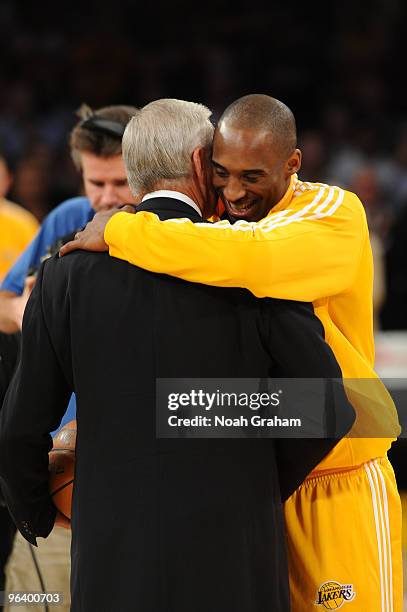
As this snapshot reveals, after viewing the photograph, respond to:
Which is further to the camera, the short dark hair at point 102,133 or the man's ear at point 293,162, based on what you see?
the short dark hair at point 102,133

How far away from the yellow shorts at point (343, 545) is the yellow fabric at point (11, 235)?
3.21 m

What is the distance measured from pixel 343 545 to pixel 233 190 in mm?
906

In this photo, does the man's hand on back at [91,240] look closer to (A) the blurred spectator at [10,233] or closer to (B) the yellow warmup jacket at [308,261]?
(B) the yellow warmup jacket at [308,261]

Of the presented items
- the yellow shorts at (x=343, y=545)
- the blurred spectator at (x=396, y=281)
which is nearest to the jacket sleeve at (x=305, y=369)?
the yellow shorts at (x=343, y=545)

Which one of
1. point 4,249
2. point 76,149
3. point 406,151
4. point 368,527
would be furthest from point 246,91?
point 368,527

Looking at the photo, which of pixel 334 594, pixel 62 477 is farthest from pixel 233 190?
pixel 334 594

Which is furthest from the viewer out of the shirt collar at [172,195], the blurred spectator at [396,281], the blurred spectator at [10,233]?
the blurred spectator at [396,281]

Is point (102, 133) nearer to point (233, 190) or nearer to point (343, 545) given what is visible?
point (233, 190)

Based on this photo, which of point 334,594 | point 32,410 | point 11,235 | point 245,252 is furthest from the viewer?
point 11,235

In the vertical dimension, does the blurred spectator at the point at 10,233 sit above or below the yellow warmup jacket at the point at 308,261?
above

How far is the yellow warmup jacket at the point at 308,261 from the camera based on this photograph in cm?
226

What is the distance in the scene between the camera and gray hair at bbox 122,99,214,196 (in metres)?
2.35

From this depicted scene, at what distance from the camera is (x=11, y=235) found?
18.3 feet

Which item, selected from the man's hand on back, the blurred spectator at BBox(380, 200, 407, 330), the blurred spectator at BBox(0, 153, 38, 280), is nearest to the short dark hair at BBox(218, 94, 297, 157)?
the man's hand on back
